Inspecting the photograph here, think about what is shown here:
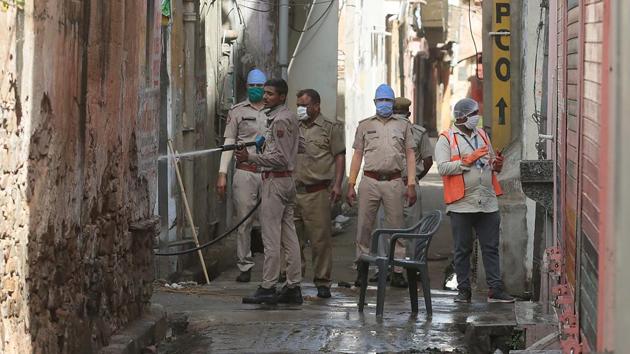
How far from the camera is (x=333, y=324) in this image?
1084cm

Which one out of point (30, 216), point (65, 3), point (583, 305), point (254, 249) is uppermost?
point (65, 3)

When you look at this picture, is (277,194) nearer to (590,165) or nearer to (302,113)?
(302,113)

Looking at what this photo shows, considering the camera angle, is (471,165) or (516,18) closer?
(471,165)

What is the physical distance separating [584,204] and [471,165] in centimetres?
520

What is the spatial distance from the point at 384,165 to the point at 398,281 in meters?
1.24

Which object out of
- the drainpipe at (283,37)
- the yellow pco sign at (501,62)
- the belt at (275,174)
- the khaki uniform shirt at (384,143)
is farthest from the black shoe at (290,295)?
the drainpipe at (283,37)

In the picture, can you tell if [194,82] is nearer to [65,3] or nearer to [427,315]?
[427,315]

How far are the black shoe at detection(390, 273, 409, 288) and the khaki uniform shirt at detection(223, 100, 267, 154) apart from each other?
1.90 meters

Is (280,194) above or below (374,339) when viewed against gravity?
above

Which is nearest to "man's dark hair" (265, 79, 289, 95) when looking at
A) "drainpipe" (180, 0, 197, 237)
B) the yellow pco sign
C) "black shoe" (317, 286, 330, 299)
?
"black shoe" (317, 286, 330, 299)

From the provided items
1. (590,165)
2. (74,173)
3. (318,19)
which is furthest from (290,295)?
(318,19)

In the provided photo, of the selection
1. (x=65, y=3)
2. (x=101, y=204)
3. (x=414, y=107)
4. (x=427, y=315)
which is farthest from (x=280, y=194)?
(x=414, y=107)

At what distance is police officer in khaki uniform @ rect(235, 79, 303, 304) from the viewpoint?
38.1 feet

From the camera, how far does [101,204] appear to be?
28.5 ft
